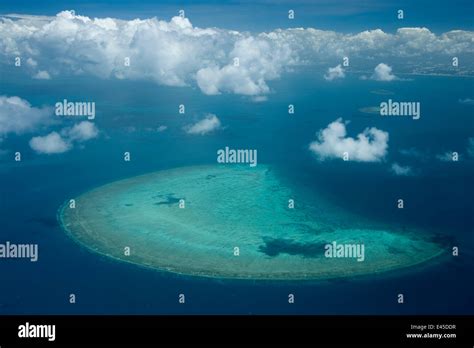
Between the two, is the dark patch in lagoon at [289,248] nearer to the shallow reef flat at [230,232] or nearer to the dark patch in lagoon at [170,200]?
the shallow reef flat at [230,232]

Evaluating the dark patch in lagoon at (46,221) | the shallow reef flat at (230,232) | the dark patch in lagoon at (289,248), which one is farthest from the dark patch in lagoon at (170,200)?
the dark patch in lagoon at (289,248)

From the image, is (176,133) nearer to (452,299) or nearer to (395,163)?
(395,163)

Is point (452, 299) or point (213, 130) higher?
point (213, 130)

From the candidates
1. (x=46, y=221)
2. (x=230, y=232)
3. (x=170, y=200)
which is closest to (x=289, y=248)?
(x=230, y=232)

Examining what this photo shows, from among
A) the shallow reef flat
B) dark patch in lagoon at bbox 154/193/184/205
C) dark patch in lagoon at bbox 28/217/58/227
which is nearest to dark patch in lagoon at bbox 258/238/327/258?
the shallow reef flat
